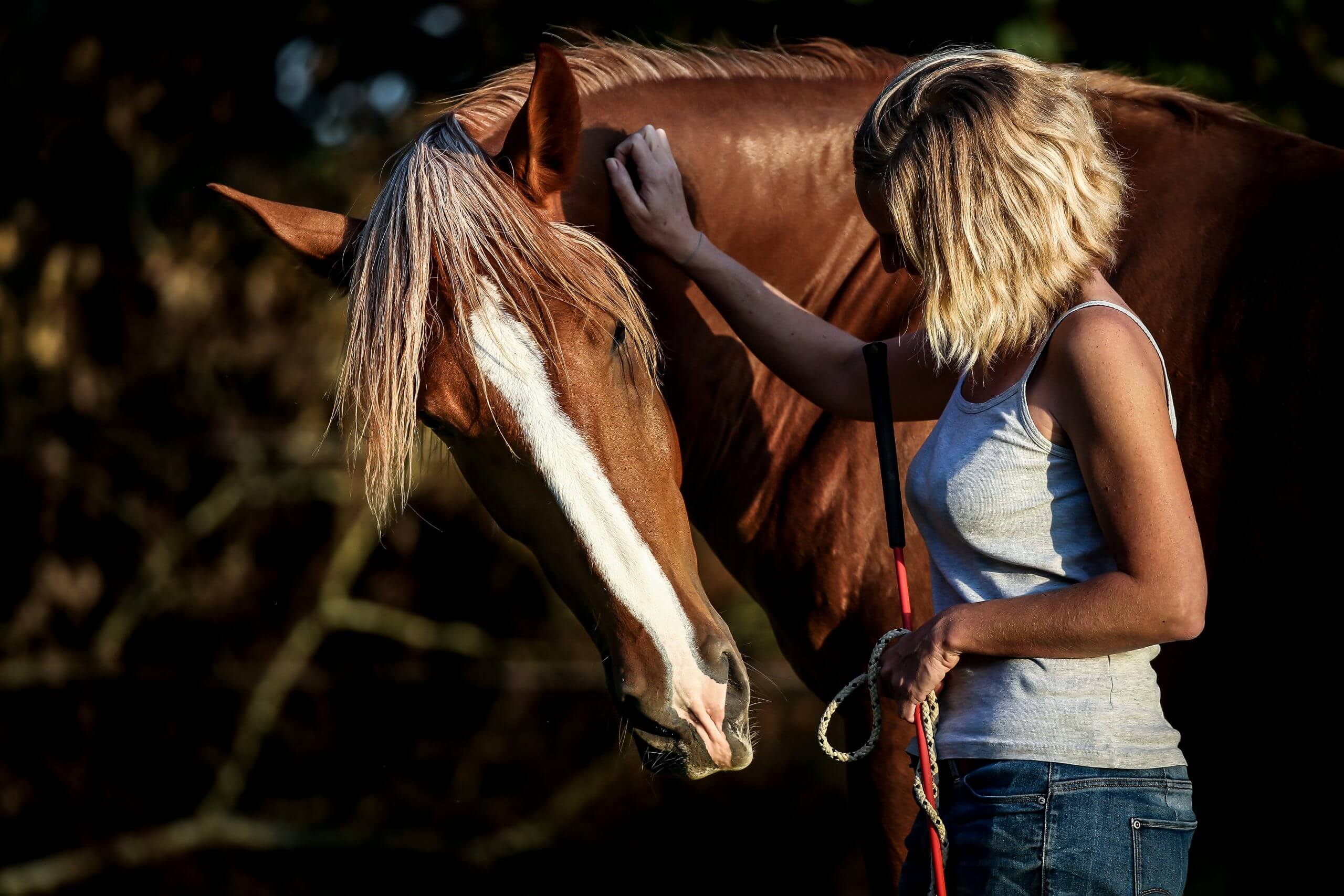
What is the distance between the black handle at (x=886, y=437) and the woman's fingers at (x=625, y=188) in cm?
54

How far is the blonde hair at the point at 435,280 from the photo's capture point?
1654mm

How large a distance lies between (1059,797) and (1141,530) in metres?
0.33

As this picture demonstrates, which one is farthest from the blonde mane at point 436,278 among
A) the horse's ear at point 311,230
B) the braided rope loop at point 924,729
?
the braided rope loop at point 924,729

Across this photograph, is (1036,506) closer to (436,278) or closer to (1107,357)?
(1107,357)

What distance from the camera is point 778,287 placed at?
228cm

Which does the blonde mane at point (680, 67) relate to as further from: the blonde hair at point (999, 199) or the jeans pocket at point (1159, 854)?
the jeans pocket at point (1159, 854)

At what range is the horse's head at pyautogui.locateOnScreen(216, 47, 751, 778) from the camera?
157cm

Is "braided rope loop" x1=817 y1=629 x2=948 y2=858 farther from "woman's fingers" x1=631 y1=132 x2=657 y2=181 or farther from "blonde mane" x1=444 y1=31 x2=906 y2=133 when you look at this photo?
"blonde mane" x1=444 y1=31 x2=906 y2=133

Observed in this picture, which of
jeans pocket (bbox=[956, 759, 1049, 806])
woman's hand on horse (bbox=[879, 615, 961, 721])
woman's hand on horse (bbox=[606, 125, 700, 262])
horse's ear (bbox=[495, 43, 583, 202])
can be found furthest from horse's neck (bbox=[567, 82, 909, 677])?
jeans pocket (bbox=[956, 759, 1049, 806])

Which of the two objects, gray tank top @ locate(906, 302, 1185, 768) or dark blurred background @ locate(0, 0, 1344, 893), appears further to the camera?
dark blurred background @ locate(0, 0, 1344, 893)

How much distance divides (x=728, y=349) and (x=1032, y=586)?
3.49ft

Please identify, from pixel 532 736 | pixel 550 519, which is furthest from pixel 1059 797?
pixel 532 736

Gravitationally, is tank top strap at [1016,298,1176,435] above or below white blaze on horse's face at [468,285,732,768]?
above

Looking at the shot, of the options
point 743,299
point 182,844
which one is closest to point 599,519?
point 743,299
